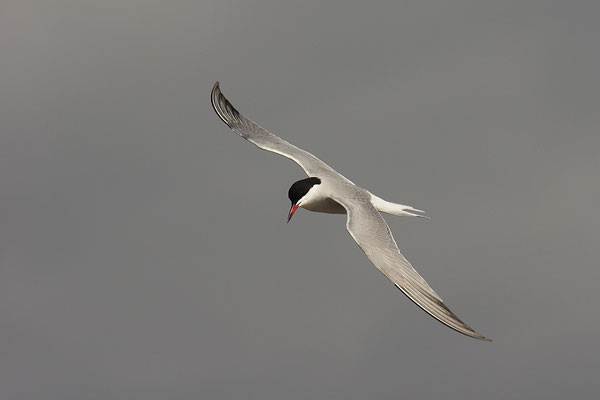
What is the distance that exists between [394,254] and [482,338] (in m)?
3.37

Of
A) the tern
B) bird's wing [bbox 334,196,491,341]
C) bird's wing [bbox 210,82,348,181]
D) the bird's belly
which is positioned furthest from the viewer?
bird's wing [bbox 210,82,348,181]

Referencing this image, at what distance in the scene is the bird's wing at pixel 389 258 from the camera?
13.3 meters

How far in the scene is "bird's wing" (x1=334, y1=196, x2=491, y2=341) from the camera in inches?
524

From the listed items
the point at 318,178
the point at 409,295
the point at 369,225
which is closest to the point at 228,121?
the point at 318,178

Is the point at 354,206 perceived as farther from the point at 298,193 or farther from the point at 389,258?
the point at 389,258

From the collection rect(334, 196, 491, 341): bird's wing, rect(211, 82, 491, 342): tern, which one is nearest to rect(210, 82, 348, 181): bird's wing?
rect(211, 82, 491, 342): tern

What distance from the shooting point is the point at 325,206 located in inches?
715

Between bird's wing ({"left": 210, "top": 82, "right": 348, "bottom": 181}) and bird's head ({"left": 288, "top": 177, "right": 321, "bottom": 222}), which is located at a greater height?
bird's wing ({"left": 210, "top": 82, "right": 348, "bottom": 181})

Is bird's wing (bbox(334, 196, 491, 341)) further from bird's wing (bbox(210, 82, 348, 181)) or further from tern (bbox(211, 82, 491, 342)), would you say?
bird's wing (bbox(210, 82, 348, 181))

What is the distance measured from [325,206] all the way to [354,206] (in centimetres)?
131

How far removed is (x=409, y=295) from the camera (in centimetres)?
1384

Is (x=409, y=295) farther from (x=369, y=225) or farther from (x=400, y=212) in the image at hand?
(x=400, y=212)

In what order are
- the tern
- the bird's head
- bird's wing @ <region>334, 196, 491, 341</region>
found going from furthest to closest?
1. the bird's head
2. the tern
3. bird's wing @ <region>334, 196, 491, 341</region>

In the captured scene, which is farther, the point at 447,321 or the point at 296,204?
the point at 296,204
